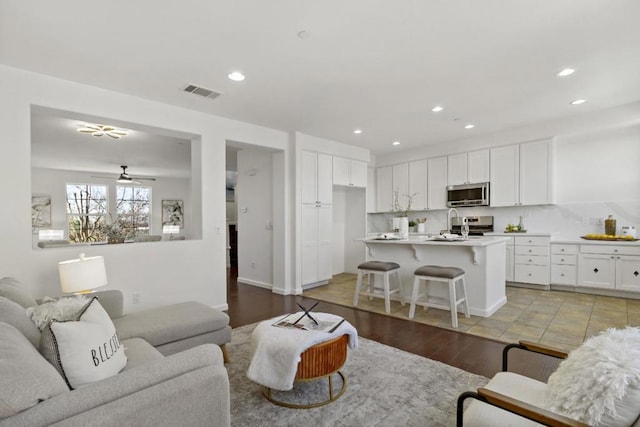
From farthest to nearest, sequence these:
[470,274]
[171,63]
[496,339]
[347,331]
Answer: [470,274] < [496,339] < [171,63] < [347,331]

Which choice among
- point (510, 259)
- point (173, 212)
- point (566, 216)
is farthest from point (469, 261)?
point (173, 212)

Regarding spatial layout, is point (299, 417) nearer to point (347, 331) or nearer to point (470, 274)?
point (347, 331)

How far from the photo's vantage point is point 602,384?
3.45 ft

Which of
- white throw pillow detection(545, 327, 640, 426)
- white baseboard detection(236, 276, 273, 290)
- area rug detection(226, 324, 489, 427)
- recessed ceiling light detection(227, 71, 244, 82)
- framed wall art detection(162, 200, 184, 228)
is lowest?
white baseboard detection(236, 276, 273, 290)

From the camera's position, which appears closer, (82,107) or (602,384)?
(602,384)

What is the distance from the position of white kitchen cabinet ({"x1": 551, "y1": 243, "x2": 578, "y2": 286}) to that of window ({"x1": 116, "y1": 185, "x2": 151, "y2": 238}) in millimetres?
10234

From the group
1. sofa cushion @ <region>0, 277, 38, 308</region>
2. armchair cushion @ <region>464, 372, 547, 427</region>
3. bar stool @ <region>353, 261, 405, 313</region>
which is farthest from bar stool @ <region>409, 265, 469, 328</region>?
sofa cushion @ <region>0, 277, 38, 308</region>

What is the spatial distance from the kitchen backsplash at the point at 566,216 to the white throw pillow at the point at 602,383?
4.92 meters

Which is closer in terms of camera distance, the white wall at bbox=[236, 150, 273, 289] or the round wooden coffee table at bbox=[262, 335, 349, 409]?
the round wooden coffee table at bbox=[262, 335, 349, 409]

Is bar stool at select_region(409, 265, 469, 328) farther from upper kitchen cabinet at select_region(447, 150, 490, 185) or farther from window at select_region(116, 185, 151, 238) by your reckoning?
window at select_region(116, 185, 151, 238)

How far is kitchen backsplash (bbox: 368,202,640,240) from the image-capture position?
15.9ft

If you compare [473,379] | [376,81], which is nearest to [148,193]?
[376,81]

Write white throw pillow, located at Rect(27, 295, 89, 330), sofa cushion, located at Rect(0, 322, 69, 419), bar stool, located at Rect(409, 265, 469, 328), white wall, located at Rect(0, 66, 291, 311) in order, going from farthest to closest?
1. bar stool, located at Rect(409, 265, 469, 328)
2. white wall, located at Rect(0, 66, 291, 311)
3. white throw pillow, located at Rect(27, 295, 89, 330)
4. sofa cushion, located at Rect(0, 322, 69, 419)

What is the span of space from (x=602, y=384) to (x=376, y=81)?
305cm
